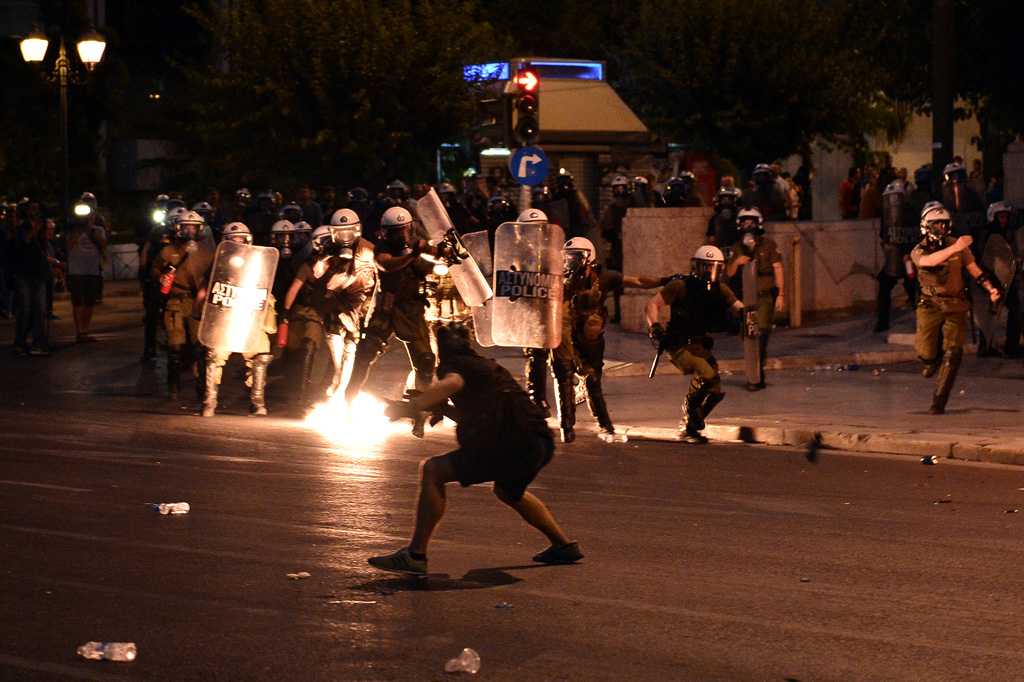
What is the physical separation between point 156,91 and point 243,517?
4548 centimetres

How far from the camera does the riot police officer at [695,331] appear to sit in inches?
478

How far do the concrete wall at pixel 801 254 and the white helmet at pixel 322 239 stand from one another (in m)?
6.32

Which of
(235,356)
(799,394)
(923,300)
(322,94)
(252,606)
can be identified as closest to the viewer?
(252,606)

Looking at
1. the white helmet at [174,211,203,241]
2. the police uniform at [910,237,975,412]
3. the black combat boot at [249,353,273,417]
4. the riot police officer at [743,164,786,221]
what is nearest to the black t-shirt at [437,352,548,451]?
the police uniform at [910,237,975,412]

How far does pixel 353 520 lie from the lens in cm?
884

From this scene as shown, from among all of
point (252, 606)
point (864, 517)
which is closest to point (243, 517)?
point (252, 606)

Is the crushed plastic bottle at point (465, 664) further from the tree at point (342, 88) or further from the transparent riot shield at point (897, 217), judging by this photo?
the tree at point (342, 88)

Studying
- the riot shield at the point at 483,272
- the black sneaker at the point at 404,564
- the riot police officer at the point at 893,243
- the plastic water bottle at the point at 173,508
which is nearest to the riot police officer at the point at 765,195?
the riot police officer at the point at 893,243

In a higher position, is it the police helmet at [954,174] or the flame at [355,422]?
the police helmet at [954,174]

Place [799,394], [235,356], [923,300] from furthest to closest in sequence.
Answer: [235,356], [799,394], [923,300]

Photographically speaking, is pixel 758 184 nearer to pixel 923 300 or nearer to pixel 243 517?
pixel 923 300

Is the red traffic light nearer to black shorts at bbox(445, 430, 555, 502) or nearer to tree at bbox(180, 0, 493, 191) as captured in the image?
black shorts at bbox(445, 430, 555, 502)

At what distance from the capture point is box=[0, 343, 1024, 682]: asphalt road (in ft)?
19.8

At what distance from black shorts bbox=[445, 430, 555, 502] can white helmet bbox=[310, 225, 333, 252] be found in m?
6.41
